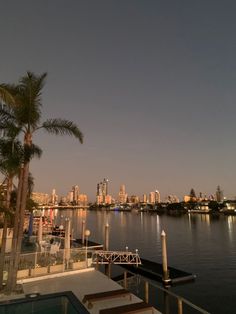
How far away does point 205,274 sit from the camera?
31375 millimetres

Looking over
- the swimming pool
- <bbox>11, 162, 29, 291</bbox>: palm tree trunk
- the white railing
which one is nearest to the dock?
the white railing

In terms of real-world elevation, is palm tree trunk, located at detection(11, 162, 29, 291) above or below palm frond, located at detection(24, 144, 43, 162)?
below

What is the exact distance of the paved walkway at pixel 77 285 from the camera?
1195 centimetres

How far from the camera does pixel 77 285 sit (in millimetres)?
14297

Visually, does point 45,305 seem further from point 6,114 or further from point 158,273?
point 158,273

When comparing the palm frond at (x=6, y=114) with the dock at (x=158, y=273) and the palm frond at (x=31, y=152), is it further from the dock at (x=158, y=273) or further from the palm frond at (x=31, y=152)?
the dock at (x=158, y=273)

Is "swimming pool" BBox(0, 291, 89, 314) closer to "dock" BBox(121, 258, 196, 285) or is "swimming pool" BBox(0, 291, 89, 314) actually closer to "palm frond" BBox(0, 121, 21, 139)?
"palm frond" BBox(0, 121, 21, 139)

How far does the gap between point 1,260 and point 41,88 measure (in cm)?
897

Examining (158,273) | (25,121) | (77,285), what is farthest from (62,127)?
(158,273)

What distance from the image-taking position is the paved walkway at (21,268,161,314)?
1195 centimetres

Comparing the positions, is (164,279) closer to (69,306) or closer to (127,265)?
(127,265)

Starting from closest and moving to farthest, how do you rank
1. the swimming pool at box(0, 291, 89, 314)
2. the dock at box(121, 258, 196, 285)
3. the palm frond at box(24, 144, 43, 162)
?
A: the swimming pool at box(0, 291, 89, 314) → the palm frond at box(24, 144, 43, 162) → the dock at box(121, 258, 196, 285)

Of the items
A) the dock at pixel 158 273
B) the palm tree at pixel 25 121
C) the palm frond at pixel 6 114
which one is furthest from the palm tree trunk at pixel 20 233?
the dock at pixel 158 273

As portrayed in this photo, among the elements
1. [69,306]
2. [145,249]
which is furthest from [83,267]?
[145,249]
